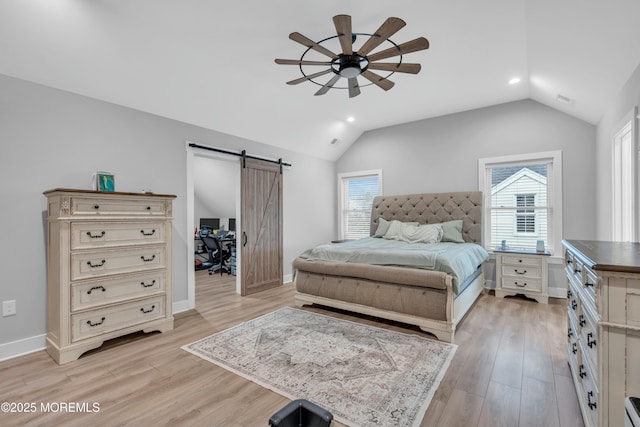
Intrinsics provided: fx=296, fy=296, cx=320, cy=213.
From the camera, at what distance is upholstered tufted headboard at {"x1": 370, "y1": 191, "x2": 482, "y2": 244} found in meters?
4.77

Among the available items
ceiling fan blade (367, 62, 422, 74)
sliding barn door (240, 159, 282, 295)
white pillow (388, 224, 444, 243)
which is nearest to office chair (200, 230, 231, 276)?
sliding barn door (240, 159, 282, 295)

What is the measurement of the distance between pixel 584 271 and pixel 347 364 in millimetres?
1730

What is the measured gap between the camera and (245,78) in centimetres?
362

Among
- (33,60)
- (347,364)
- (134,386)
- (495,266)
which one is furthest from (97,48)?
(495,266)

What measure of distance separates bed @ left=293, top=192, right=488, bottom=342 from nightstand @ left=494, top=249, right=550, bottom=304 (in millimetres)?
248

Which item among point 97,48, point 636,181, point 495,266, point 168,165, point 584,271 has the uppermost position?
point 97,48

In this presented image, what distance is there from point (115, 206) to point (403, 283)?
9.72ft

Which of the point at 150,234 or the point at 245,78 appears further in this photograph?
the point at 245,78

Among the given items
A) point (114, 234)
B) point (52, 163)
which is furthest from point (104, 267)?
point (52, 163)

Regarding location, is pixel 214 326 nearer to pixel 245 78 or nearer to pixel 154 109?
pixel 154 109

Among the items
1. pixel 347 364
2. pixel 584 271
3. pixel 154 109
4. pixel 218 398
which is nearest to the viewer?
pixel 584 271

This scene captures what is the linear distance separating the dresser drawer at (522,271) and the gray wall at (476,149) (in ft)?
1.58

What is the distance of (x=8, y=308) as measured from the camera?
2.60 m

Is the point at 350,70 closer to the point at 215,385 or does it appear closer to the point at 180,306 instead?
the point at 215,385
